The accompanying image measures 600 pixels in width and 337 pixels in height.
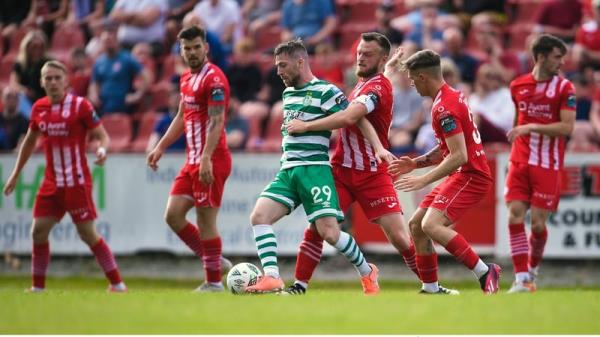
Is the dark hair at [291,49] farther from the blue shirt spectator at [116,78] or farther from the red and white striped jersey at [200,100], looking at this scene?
the blue shirt spectator at [116,78]

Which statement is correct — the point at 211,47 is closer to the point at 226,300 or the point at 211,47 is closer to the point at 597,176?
the point at 597,176

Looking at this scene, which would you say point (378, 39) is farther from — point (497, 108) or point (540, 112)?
point (497, 108)

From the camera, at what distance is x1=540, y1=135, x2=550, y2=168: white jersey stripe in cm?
1173

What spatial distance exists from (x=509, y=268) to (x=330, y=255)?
2335mm

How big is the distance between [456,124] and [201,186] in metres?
2.90

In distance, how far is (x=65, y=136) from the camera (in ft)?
40.5

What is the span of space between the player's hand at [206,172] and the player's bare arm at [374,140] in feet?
5.84

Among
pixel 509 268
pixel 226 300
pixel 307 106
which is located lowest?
pixel 509 268

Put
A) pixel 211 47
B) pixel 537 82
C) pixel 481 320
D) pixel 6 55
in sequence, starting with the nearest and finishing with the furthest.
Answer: pixel 481 320
pixel 537 82
pixel 211 47
pixel 6 55

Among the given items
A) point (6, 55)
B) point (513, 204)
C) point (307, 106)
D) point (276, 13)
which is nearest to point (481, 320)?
point (307, 106)

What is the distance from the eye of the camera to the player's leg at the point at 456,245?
10.2 meters

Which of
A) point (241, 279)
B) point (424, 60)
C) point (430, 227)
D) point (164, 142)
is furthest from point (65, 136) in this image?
point (430, 227)

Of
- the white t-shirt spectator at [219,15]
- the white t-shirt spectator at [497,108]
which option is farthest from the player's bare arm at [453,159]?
the white t-shirt spectator at [219,15]

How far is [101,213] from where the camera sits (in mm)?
16391
